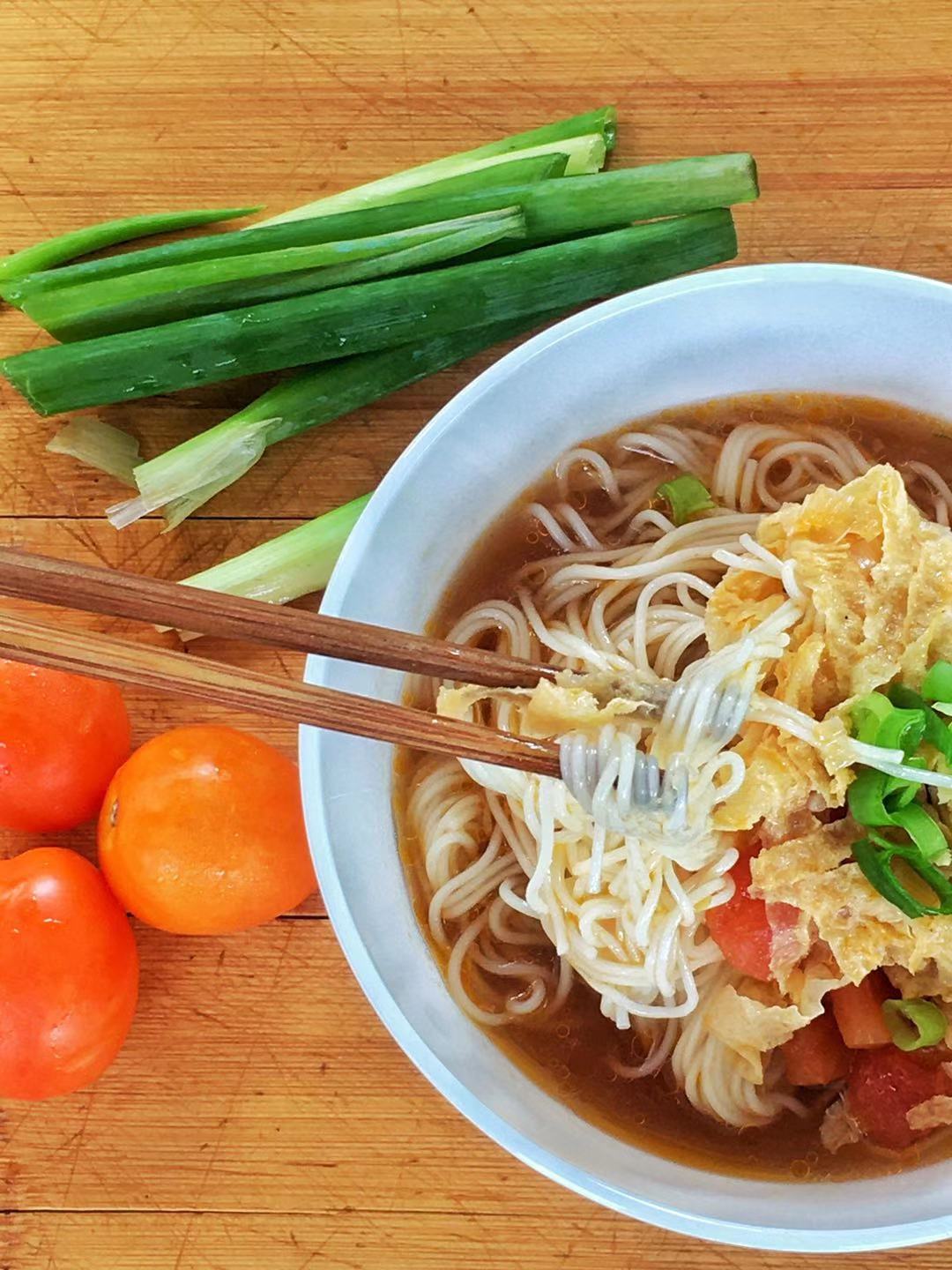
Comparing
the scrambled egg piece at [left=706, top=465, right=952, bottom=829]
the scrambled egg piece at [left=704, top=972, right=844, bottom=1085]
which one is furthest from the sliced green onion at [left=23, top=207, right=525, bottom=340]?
the scrambled egg piece at [left=704, top=972, right=844, bottom=1085]

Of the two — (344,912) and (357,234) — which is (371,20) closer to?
(357,234)

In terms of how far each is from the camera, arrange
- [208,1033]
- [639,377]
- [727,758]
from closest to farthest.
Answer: [727,758], [639,377], [208,1033]

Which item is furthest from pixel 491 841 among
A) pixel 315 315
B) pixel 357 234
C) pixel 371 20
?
pixel 371 20

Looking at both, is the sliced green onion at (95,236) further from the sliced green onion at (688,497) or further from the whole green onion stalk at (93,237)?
the sliced green onion at (688,497)

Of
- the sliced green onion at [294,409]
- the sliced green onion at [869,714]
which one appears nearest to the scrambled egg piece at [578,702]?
the sliced green onion at [869,714]

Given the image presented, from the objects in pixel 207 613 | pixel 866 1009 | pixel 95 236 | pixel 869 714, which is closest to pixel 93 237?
pixel 95 236
